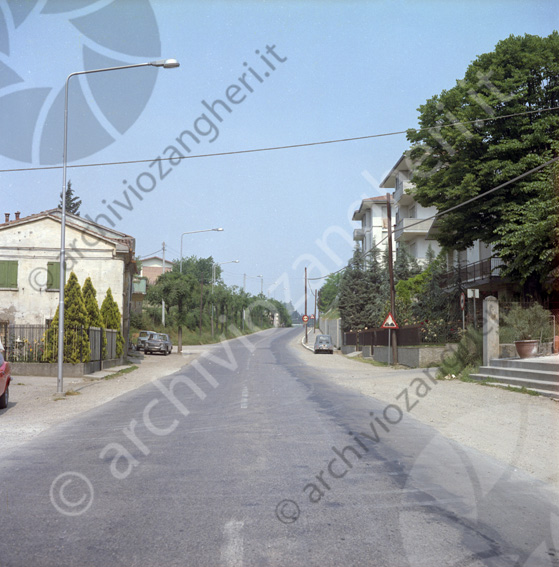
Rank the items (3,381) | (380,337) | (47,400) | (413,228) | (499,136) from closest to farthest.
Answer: (3,381) → (47,400) → (499,136) → (380,337) → (413,228)

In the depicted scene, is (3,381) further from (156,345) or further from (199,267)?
(199,267)

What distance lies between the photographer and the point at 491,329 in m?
19.4

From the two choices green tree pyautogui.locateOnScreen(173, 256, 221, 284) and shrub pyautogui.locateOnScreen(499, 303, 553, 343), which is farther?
green tree pyautogui.locateOnScreen(173, 256, 221, 284)

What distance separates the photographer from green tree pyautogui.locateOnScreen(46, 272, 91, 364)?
23.5m

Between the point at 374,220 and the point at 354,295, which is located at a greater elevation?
the point at 374,220

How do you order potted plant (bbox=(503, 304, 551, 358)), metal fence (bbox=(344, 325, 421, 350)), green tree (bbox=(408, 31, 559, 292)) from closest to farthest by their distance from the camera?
potted plant (bbox=(503, 304, 551, 358)) < green tree (bbox=(408, 31, 559, 292)) < metal fence (bbox=(344, 325, 421, 350))

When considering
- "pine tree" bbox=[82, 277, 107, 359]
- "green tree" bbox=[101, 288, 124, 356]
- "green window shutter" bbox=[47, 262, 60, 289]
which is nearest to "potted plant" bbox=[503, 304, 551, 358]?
"pine tree" bbox=[82, 277, 107, 359]

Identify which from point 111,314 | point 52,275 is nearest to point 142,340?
point 52,275

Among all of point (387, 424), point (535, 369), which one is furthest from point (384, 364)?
point (387, 424)

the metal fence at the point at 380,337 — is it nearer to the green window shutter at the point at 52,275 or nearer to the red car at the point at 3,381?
the green window shutter at the point at 52,275

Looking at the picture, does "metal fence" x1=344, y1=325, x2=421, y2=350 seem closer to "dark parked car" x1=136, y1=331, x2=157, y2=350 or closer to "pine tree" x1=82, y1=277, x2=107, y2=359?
"pine tree" x1=82, y1=277, x2=107, y2=359

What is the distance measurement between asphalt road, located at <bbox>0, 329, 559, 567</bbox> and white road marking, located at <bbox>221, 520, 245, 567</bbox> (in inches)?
0.7

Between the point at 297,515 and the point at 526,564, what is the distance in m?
1.82

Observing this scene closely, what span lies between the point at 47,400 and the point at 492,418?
1084cm
